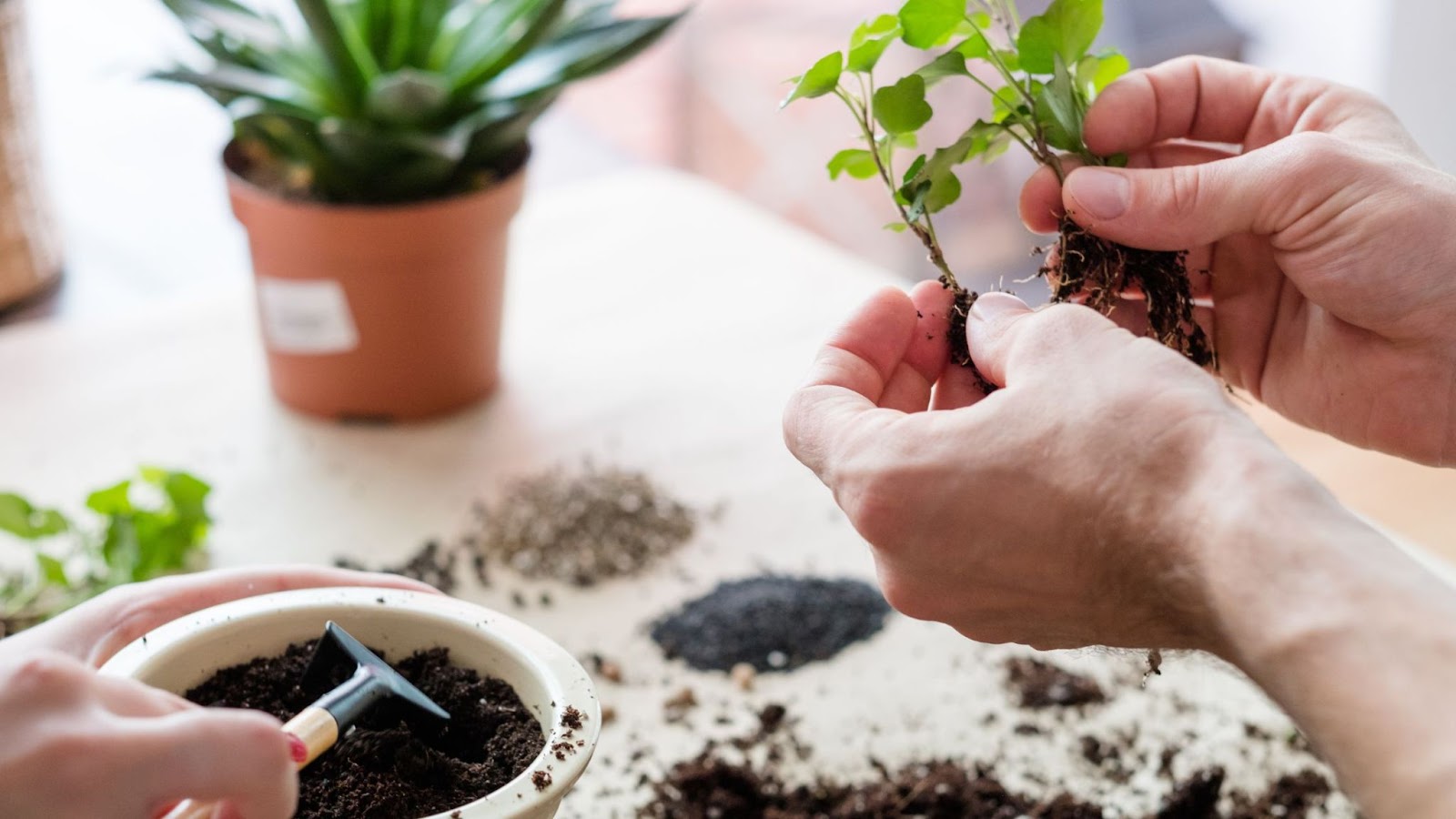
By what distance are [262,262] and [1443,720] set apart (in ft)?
4.20

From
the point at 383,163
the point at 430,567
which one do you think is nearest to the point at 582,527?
the point at 430,567

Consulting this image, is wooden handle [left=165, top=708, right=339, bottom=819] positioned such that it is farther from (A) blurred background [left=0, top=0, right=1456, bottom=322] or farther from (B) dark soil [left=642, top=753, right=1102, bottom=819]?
(A) blurred background [left=0, top=0, right=1456, bottom=322]

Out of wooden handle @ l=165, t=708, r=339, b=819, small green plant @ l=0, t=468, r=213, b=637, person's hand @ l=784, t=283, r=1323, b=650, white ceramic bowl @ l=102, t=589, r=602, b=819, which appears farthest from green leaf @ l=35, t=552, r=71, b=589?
person's hand @ l=784, t=283, r=1323, b=650

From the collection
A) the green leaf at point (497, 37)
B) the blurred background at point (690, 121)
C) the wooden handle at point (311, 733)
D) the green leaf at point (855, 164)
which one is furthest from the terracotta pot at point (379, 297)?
the wooden handle at point (311, 733)

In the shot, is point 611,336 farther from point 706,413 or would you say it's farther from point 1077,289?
point 1077,289

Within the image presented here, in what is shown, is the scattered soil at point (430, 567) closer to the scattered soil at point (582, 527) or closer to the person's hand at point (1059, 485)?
the scattered soil at point (582, 527)

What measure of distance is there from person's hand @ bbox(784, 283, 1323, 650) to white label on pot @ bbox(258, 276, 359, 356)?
828 mm

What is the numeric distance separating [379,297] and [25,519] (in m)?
0.44

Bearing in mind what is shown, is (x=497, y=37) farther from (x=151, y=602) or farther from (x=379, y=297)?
(x=151, y=602)

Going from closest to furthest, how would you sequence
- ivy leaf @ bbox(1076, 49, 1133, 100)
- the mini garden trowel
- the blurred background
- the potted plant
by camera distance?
the mini garden trowel
ivy leaf @ bbox(1076, 49, 1133, 100)
the potted plant
the blurred background

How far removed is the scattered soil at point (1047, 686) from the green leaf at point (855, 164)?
1.61ft

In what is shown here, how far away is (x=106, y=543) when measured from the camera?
128 centimetres

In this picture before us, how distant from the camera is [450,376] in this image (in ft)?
5.32

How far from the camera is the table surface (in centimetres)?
124
